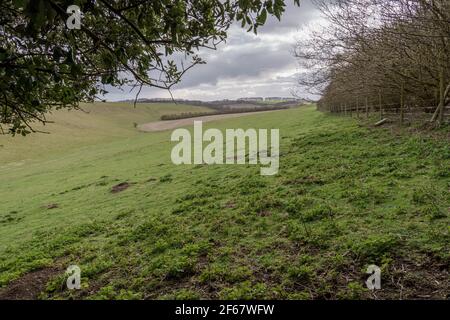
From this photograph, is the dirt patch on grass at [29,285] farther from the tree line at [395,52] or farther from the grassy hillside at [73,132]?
the grassy hillside at [73,132]

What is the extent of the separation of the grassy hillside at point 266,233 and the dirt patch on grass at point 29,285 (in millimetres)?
137

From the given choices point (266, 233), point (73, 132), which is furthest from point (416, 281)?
point (73, 132)

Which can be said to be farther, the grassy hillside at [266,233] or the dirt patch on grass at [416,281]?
the grassy hillside at [266,233]

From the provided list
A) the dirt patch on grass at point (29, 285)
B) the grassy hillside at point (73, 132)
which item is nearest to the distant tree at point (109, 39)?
the dirt patch on grass at point (29, 285)

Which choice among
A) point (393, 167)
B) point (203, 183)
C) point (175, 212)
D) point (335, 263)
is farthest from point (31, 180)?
point (335, 263)

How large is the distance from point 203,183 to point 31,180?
20434 millimetres

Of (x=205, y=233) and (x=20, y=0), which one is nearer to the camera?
(x=20, y=0)

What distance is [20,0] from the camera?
2.97 m

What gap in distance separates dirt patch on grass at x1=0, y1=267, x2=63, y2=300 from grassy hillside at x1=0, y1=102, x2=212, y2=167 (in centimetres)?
2257

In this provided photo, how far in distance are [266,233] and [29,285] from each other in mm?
5202

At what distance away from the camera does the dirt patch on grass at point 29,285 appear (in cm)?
757

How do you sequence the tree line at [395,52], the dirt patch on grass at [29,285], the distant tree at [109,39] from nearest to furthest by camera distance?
the distant tree at [109,39]
the dirt patch on grass at [29,285]
the tree line at [395,52]

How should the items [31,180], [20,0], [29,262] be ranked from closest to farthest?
[20,0]
[29,262]
[31,180]
